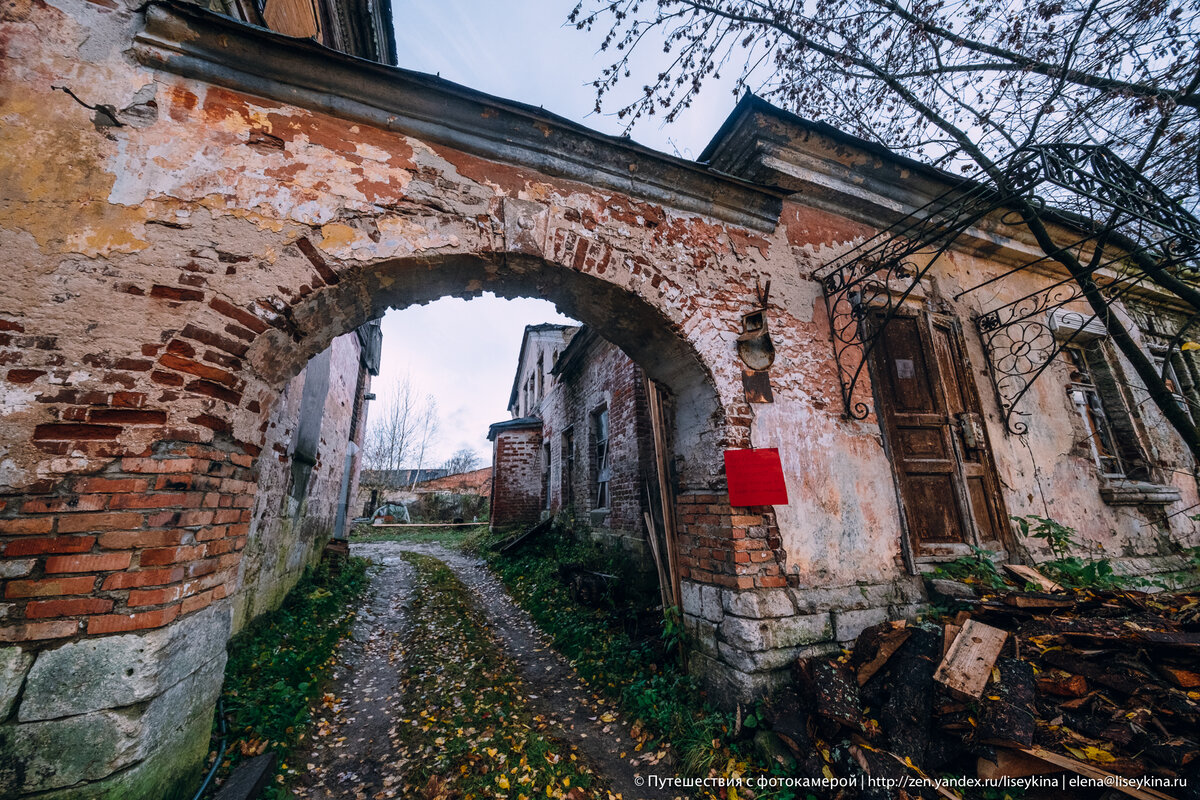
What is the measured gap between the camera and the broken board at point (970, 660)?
2465mm

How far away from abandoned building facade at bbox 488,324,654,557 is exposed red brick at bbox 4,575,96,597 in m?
4.81

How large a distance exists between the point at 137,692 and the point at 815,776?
11.0ft

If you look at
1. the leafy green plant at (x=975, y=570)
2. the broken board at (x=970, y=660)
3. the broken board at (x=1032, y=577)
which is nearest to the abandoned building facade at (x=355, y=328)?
the leafy green plant at (x=975, y=570)

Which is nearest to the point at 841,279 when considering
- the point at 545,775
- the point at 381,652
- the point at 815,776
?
the point at 815,776

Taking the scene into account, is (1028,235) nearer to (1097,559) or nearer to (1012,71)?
(1012,71)

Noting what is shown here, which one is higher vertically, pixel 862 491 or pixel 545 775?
pixel 862 491

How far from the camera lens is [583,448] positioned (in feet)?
30.5

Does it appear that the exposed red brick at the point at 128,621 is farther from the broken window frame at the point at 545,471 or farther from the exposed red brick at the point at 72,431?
the broken window frame at the point at 545,471

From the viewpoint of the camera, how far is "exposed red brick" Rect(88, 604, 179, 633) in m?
1.91

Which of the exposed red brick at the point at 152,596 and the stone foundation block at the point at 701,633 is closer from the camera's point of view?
the exposed red brick at the point at 152,596

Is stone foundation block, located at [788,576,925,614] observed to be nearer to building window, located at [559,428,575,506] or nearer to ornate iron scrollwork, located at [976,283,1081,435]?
ornate iron scrollwork, located at [976,283,1081,435]

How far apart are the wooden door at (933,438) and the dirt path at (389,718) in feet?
9.99

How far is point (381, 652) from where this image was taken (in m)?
4.86

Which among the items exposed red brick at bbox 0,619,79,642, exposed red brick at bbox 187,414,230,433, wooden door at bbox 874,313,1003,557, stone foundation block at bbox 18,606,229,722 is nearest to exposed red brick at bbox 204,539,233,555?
stone foundation block at bbox 18,606,229,722
